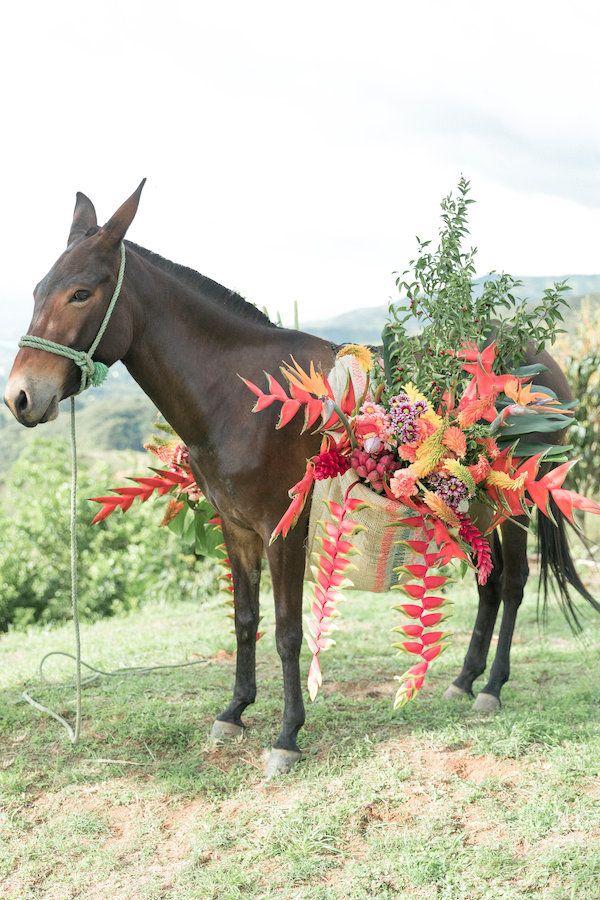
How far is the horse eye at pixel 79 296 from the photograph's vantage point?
3.17m

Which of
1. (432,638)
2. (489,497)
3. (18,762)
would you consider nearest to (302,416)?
(489,497)

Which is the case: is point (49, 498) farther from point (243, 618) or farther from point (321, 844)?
point (321, 844)

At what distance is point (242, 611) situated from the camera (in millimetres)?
3918

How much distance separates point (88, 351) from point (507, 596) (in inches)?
98.7

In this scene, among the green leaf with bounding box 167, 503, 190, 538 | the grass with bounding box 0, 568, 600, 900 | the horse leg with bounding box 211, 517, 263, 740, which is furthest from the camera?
the green leaf with bounding box 167, 503, 190, 538

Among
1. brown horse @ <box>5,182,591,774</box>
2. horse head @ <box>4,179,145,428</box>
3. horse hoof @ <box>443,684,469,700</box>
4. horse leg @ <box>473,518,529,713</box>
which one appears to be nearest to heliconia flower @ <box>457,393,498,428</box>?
brown horse @ <box>5,182,591,774</box>

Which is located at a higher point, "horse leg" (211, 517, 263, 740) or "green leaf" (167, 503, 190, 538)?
"green leaf" (167, 503, 190, 538)

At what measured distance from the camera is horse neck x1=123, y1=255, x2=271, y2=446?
3463mm

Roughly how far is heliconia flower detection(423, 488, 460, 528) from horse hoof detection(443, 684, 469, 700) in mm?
1598

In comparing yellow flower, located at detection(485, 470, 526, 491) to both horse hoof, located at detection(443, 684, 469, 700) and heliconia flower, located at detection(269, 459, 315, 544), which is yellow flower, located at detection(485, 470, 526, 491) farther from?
horse hoof, located at detection(443, 684, 469, 700)

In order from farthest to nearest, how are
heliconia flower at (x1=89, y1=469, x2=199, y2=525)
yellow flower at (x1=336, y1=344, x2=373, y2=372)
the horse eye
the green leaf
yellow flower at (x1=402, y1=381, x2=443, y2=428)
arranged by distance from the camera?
the green leaf < heliconia flower at (x1=89, y1=469, x2=199, y2=525) < yellow flower at (x1=336, y1=344, x2=373, y2=372) < the horse eye < yellow flower at (x1=402, y1=381, x2=443, y2=428)

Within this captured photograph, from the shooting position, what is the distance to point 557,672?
191 inches

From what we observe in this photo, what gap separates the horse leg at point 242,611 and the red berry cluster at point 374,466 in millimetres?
856

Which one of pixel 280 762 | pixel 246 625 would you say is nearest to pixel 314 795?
pixel 280 762
